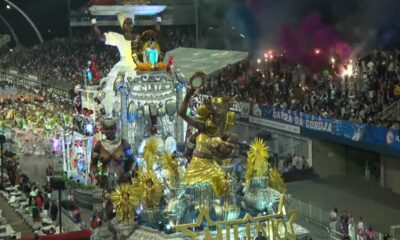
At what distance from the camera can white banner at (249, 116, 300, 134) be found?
25.4 metres

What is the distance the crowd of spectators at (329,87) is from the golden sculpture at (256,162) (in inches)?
454

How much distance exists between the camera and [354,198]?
70.7ft

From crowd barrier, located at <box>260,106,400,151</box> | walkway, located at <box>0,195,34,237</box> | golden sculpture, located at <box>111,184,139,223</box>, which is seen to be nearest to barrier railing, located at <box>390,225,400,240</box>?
crowd barrier, located at <box>260,106,400,151</box>

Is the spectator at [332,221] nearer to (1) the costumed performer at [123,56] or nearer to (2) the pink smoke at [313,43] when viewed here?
(1) the costumed performer at [123,56]

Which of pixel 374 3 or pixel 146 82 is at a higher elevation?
pixel 374 3

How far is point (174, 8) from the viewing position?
1815 inches

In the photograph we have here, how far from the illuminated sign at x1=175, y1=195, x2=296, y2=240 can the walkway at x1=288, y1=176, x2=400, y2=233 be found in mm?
8503

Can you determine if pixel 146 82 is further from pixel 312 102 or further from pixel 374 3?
pixel 374 3

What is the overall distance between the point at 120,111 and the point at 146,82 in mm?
1061

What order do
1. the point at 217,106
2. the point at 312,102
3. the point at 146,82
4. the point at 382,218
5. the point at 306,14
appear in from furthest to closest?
the point at 306,14
the point at 312,102
the point at 382,218
the point at 146,82
the point at 217,106

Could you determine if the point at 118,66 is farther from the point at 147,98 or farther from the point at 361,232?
the point at 361,232

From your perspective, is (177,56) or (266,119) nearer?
(266,119)

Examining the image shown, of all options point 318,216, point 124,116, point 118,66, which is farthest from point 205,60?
point 318,216

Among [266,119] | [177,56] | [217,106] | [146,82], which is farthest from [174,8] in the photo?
[217,106]
